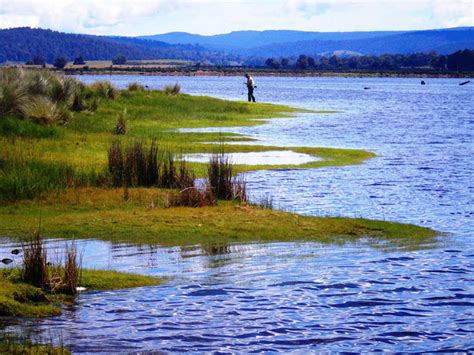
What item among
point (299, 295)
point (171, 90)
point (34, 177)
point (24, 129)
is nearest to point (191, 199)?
point (34, 177)

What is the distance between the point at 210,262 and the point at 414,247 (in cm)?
404

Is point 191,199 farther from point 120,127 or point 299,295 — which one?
point 120,127

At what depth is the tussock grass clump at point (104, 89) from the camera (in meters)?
45.1

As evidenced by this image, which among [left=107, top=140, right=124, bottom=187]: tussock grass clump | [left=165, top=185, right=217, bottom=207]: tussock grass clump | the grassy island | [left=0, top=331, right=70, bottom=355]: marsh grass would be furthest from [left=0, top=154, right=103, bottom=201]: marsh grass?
[left=0, top=331, right=70, bottom=355]: marsh grass

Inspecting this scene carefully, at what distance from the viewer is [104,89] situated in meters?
45.4

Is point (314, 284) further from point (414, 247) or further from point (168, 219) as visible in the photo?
point (168, 219)

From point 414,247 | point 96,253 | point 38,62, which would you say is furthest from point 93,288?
point 38,62

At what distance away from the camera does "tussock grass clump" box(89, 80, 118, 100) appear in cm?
4505

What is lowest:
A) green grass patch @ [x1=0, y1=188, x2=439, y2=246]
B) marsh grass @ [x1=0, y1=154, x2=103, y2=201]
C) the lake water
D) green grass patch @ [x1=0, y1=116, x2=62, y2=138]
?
the lake water

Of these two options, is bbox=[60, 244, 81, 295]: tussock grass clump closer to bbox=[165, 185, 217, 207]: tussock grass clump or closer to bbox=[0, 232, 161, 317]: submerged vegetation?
bbox=[0, 232, 161, 317]: submerged vegetation

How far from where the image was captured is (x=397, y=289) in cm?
1405

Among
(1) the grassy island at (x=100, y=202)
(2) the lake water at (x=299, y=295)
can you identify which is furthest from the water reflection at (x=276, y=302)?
(1) the grassy island at (x=100, y=202)

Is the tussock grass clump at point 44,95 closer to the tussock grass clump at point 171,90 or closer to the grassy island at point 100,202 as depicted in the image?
the grassy island at point 100,202

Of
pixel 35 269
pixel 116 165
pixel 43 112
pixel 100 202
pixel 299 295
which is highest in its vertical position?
pixel 43 112
